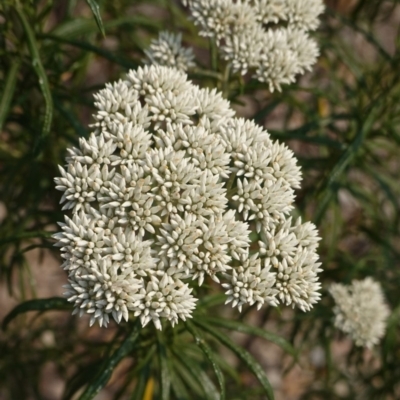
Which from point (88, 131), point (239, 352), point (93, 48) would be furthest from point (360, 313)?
point (93, 48)

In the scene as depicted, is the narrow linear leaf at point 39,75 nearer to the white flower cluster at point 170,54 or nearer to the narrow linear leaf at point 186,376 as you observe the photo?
the white flower cluster at point 170,54

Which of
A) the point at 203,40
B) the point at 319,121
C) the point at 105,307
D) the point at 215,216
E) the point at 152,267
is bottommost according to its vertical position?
the point at 105,307

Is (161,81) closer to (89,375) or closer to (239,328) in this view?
(239,328)

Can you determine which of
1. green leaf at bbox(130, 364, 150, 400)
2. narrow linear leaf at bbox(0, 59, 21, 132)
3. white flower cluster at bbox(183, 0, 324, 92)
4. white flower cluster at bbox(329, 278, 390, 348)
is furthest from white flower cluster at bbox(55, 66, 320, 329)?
white flower cluster at bbox(329, 278, 390, 348)

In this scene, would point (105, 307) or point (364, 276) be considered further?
point (364, 276)

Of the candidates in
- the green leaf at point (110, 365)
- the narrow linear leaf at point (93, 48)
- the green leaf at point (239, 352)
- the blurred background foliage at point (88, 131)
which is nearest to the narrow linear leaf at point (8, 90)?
the blurred background foliage at point (88, 131)

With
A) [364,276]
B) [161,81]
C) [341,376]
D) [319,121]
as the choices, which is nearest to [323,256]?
[364,276]

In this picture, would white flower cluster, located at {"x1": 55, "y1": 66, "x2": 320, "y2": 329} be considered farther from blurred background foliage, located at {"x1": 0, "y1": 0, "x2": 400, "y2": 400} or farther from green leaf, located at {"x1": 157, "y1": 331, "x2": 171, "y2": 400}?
green leaf, located at {"x1": 157, "y1": 331, "x2": 171, "y2": 400}
